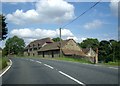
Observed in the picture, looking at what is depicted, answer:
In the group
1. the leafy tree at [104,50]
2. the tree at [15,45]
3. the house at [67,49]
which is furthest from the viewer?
the tree at [15,45]

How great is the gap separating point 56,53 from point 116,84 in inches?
3190

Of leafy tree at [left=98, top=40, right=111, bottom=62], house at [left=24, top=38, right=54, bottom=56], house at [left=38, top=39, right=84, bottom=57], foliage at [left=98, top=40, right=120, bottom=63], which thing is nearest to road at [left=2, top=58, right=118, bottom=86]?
house at [left=38, top=39, right=84, bottom=57]

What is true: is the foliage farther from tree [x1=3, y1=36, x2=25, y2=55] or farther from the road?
the road

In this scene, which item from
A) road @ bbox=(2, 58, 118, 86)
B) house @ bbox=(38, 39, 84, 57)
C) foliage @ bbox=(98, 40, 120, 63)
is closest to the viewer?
road @ bbox=(2, 58, 118, 86)

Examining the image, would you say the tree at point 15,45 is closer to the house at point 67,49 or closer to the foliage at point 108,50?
the foliage at point 108,50

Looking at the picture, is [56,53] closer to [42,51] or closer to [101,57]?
[42,51]

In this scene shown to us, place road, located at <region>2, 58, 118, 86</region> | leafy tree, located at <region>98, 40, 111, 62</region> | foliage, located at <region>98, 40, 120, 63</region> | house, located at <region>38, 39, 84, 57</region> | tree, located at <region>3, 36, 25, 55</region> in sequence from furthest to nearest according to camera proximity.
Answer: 1. tree, located at <region>3, 36, 25, 55</region>
2. leafy tree, located at <region>98, 40, 111, 62</region>
3. foliage, located at <region>98, 40, 120, 63</region>
4. house, located at <region>38, 39, 84, 57</region>
5. road, located at <region>2, 58, 118, 86</region>

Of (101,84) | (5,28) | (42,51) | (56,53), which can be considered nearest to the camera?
(101,84)

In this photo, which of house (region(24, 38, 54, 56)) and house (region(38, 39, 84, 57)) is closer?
house (region(38, 39, 84, 57))

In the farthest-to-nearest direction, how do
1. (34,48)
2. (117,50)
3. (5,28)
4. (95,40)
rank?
(95,40)
(34,48)
(117,50)
(5,28)

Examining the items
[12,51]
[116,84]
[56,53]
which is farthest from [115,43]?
[116,84]

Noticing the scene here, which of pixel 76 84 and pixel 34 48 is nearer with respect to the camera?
pixel 76 84

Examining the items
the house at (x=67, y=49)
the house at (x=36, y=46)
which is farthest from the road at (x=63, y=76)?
the house at (x=36, y=46)

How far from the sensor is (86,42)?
503 feet
